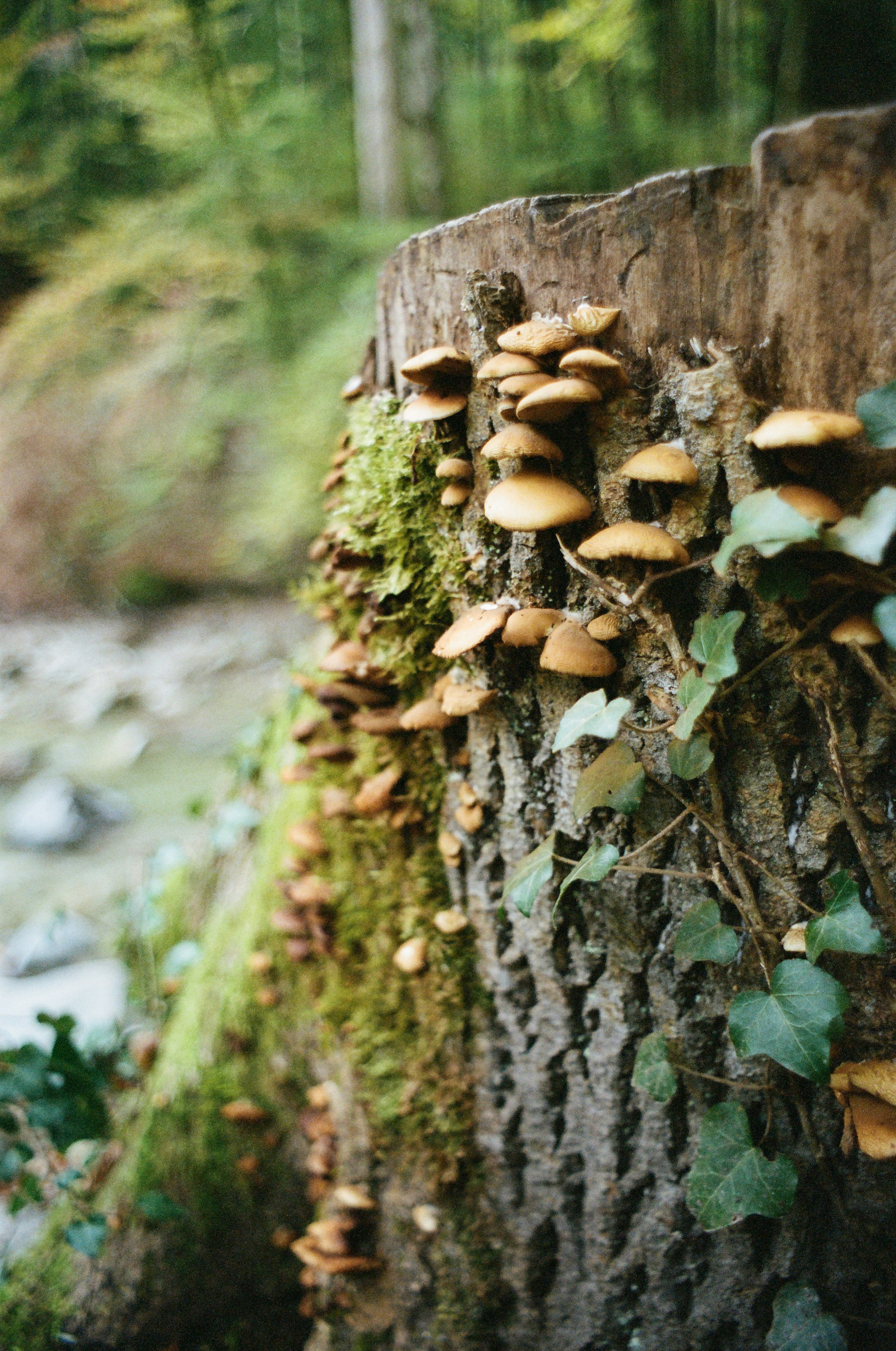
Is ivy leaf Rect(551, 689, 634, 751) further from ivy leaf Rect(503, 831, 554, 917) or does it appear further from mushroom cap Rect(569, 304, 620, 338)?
mushroom cap Rect(569, 304, 620, 338)

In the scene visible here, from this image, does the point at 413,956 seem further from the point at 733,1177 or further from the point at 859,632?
the point at 859,632

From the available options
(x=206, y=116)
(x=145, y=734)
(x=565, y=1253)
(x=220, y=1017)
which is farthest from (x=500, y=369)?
(x=206, y=116)

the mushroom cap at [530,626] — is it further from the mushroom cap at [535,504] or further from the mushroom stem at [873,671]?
the mushroom stem at [873,671]

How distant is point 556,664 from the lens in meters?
1.11

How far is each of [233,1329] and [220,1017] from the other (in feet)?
2.55

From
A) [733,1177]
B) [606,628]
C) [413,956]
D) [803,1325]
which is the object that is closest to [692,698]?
[606,628]

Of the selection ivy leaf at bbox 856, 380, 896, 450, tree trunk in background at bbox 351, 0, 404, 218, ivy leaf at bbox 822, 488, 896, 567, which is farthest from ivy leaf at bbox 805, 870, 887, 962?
tree trunk in background at bbox 351, 0, 404, 218

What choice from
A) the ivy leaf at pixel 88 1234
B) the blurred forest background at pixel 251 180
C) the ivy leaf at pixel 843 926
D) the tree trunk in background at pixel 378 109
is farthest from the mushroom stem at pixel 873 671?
the tree trunk in background at pixel 378 109

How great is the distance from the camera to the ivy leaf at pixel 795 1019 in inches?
38.4

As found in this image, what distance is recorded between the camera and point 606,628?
1.14m

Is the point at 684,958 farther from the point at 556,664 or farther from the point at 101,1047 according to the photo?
the point at 101,1047

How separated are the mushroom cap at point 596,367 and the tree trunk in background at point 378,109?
23.6 feet

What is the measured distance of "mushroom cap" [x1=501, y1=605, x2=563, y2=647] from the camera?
1183mm

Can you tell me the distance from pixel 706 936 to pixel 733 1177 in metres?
0.37
